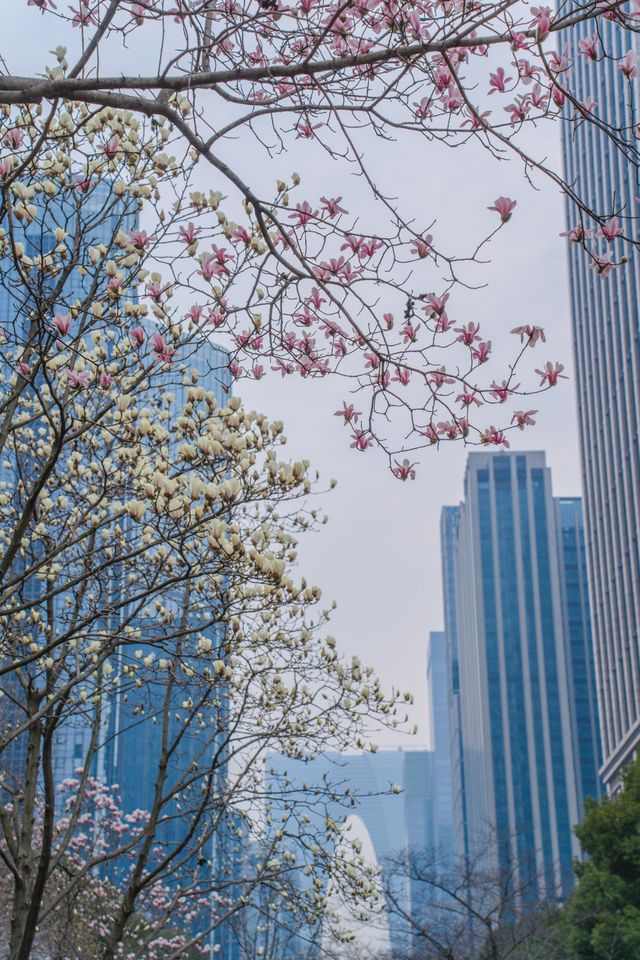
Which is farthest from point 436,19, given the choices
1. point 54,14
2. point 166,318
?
point 166,318

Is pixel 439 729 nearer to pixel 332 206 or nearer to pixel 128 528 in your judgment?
pixel 128 528

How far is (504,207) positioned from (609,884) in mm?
20367

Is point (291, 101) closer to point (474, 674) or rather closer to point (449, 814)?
point (474, 674)

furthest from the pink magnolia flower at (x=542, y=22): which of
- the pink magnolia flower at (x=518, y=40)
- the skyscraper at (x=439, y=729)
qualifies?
the skyscraper at (x=439, y=729)

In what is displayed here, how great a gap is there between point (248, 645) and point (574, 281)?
46561 millimetres

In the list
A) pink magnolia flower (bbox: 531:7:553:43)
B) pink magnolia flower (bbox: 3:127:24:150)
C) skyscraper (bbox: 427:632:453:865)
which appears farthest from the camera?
skyscraper (bbox: 427:632:453:865)

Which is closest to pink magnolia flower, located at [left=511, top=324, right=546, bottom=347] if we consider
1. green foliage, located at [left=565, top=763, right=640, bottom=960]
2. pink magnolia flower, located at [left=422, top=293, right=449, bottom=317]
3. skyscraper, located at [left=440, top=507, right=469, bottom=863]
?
pink magnolia flower, located at [left=422, top=293, right=449, bottom=317]

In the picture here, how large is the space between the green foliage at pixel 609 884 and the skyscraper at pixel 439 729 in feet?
478

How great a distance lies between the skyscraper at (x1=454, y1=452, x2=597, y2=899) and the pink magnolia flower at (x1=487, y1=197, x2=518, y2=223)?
300 ft

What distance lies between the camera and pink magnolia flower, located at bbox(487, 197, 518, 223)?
3.96 m

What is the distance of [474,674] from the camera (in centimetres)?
10825

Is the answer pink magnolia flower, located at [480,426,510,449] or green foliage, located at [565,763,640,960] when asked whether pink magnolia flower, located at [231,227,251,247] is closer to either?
pink magnolia flower, located at [480,426,510,449]

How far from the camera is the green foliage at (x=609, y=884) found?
21125mm

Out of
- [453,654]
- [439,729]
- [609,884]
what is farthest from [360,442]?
[439,729]
